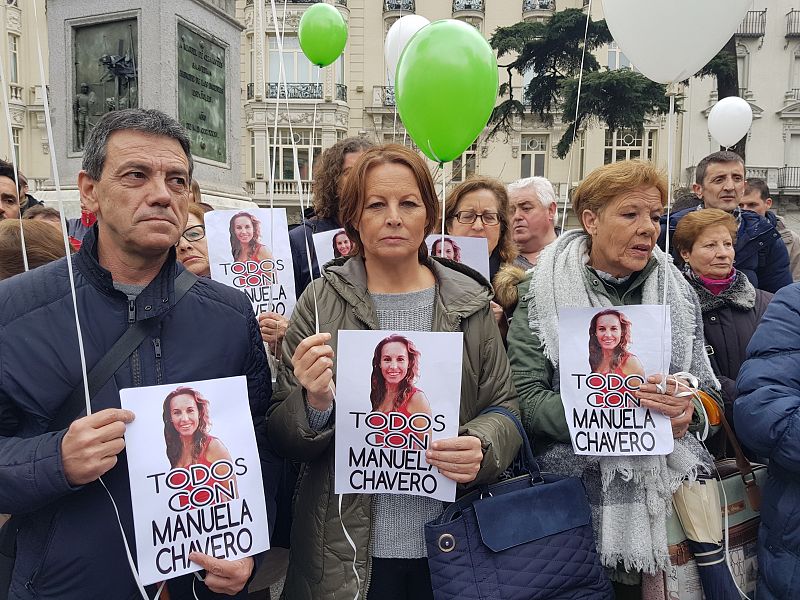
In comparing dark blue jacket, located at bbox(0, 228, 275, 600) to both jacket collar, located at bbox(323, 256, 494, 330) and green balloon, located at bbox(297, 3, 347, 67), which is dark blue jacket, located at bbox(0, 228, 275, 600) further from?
green balloon, located at bbox(297, 3, 347, 67)

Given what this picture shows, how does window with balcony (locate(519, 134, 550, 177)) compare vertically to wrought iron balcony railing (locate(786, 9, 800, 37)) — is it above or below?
below

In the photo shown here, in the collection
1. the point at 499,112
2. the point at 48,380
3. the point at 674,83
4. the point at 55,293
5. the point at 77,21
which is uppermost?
the point at 499,112

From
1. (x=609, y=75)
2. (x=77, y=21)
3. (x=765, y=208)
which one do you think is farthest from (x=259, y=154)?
(x=765, y=208)

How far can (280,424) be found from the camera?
1891 mm

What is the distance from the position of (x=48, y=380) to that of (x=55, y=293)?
0.23 m

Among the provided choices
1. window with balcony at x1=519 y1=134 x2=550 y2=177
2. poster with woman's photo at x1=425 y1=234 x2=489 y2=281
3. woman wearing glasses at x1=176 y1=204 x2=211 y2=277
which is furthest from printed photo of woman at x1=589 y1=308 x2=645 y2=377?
window with balcony at x1=519 y1=134 x2=550 y2=177

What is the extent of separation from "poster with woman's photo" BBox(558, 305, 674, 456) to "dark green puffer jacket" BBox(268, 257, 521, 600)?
24cm

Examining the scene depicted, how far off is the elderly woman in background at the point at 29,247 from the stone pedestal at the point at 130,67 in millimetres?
3861

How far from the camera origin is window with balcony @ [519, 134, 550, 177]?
100 ft

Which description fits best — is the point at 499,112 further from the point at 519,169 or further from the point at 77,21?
the point at 77,21

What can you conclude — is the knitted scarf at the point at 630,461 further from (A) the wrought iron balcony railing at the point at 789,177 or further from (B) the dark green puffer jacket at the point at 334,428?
(A) the wrought iron balcony railing at the point at 789,177

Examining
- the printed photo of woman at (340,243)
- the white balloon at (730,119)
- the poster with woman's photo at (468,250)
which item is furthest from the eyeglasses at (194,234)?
the white balloon at (730,119)

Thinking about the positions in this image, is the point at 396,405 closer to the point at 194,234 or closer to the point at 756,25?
the point at 194,234

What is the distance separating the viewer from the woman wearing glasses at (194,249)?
318 centimetres
